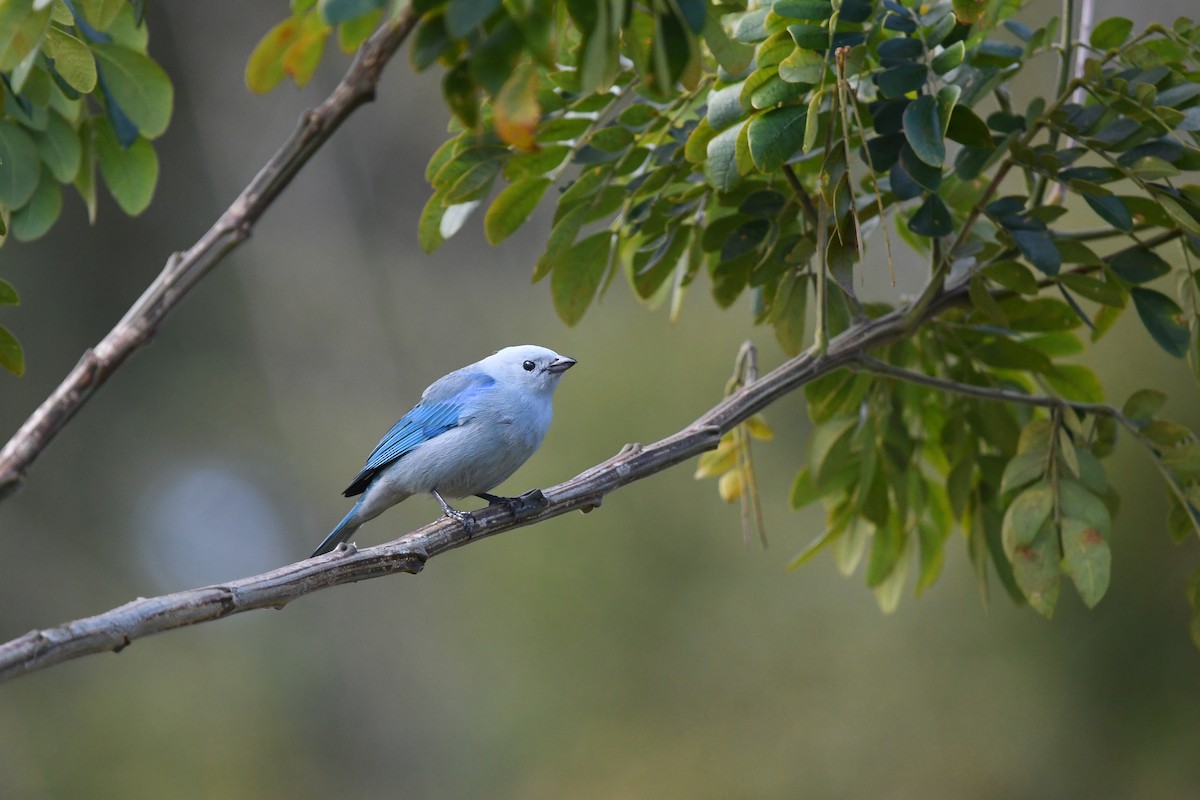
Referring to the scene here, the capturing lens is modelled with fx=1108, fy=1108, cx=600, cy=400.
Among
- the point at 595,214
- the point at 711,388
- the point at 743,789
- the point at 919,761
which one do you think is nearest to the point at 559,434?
the point at 711,388

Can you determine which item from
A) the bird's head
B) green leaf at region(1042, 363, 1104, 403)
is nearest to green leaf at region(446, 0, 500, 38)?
the bird's head

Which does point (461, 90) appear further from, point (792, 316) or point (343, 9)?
point (792, 316)

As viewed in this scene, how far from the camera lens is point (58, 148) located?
258cm

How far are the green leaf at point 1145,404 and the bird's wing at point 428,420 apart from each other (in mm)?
1773

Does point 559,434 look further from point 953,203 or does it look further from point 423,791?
point 953,203

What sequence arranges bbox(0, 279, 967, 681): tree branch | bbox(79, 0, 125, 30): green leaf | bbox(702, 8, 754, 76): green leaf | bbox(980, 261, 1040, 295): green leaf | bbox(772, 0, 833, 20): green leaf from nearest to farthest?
bbox(0, 279, 967, 681): tree branch, bbox(79, 0, 125, 30): green leaf, bbox(702, 8, 754, 76): green leaf, bbox(772, 0, 833, 20): green leaf, bbox(980, 261, 1040, 295): green leaf

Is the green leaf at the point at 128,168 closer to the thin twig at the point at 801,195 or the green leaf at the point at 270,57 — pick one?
the green leaf at the point at 270,57

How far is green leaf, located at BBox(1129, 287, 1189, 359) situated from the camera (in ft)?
8.36

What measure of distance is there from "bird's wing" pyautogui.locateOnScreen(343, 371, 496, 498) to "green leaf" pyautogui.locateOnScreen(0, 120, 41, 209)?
110cm

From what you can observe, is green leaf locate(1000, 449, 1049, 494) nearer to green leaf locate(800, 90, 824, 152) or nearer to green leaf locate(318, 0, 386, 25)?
green leaf locate(800, 90, 824, 152)

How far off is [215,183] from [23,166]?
23.6 feet

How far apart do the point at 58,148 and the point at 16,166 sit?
0.13 meters

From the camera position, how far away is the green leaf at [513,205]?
2598mm

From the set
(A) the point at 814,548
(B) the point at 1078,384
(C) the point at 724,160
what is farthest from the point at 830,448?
(C) the point at 724,160
